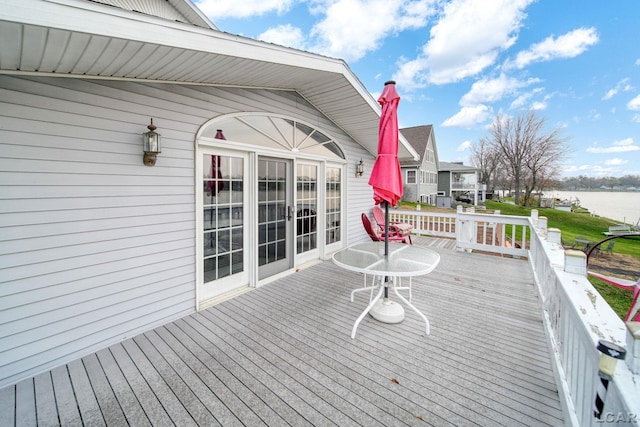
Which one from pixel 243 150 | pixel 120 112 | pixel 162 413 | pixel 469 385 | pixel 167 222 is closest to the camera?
pixel 162 413

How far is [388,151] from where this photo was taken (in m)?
2.81

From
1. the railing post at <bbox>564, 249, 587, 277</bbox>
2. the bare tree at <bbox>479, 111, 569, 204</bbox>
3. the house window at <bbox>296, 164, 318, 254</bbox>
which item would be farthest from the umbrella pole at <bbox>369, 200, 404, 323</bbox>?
the bare tree at <bbox>479, 111, 569, 204</bbox>

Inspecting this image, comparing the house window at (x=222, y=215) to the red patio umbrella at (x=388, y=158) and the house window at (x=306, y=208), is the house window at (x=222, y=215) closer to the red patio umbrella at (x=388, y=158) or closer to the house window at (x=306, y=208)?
the house window at (x=306, y=208)

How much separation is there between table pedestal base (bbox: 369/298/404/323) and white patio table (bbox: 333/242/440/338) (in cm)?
1

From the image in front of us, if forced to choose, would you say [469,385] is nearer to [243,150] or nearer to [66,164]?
[243,150]

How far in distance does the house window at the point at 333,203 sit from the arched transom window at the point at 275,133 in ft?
1.29

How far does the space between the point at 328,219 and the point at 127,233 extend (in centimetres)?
368

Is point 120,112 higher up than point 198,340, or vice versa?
point 120,112

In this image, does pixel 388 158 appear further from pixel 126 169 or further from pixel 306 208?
pixel 126 169

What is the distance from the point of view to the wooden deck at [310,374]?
5.80 feet

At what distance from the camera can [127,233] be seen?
2.67m

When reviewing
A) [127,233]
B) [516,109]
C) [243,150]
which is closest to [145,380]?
[127,233]

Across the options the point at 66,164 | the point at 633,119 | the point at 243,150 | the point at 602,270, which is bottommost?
the point at 602,270

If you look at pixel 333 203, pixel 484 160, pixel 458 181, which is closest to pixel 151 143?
pixel 333 203
